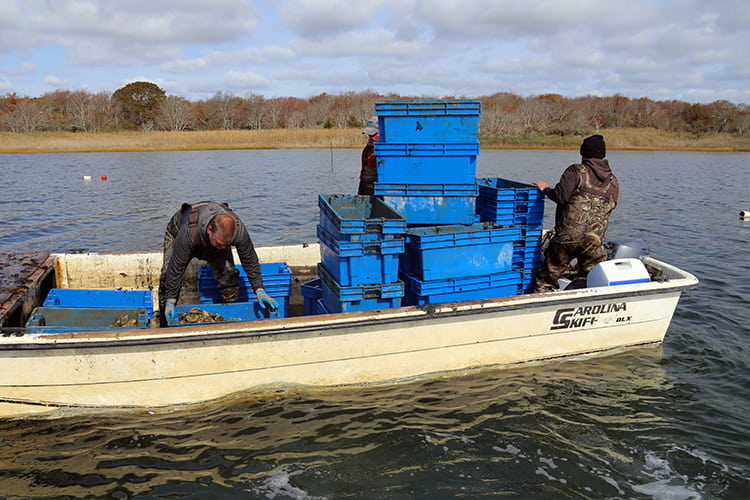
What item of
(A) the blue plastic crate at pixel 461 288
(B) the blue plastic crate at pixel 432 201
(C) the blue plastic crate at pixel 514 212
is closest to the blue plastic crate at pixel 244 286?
(A) the blue plastic crate at pixel 461 288

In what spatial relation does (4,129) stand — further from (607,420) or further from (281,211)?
(607,420)

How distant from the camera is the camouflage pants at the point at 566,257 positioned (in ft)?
20.8

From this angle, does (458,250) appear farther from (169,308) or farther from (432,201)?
(169,308)

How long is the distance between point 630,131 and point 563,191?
52848 mm

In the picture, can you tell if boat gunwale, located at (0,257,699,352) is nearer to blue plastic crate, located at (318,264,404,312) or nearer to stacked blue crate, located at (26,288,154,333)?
blue plastic crate, located at (318,264,404,312)

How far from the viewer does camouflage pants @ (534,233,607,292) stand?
6352 mm

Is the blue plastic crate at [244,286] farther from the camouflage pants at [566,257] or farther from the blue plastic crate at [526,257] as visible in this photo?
the camouflage pants at [566,257]

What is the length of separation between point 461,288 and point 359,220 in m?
1.51

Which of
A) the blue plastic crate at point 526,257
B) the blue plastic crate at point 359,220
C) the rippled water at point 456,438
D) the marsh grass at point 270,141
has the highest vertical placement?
the marsh grass at point 270,141

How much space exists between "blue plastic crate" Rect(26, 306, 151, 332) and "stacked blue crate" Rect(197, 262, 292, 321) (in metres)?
0.56

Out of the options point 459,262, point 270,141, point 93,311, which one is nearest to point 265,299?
point 93,311

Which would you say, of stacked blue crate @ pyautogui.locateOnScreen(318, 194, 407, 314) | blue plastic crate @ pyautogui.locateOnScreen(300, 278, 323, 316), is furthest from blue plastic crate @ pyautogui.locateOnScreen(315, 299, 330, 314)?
stacked blue crate @ pyautogui.locateOnScreen(318, 194, 407, 314)

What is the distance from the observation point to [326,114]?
6388 centimetres

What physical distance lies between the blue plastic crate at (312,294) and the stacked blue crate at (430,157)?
1.46 meters
